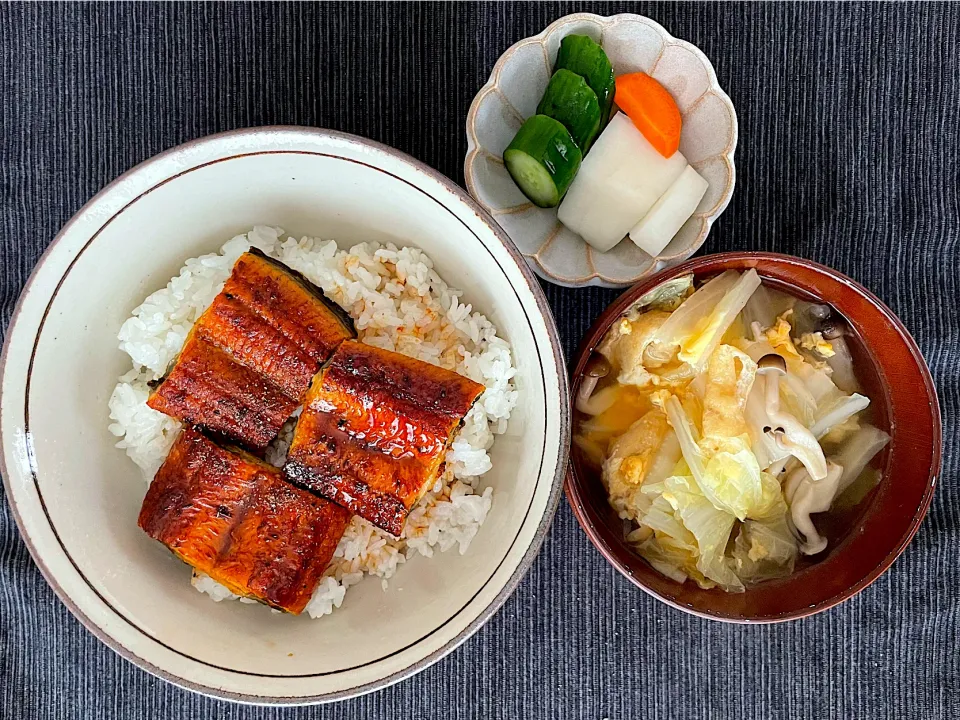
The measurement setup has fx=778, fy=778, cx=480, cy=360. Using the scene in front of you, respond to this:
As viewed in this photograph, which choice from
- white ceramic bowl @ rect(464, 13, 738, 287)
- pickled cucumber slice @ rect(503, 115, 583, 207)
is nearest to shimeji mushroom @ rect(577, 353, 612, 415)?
white ceramic bowl @ rect(464, 13, 738, 287)

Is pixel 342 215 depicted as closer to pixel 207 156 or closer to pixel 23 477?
pixel 207 156

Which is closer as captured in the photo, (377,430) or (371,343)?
(377,430)

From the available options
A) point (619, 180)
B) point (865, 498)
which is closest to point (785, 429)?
point (865, 498)

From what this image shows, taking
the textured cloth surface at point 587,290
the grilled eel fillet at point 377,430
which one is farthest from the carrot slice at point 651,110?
the grilled eel fillet at point 377,430

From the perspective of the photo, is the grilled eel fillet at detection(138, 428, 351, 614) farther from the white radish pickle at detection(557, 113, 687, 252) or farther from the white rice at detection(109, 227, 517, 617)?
the white radish pickle at detection(557, 113, 687, 252)

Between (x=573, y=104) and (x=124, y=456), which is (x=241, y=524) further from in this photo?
(x=573, y=104)

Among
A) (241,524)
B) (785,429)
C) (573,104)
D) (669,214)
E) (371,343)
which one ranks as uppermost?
(573,104)
